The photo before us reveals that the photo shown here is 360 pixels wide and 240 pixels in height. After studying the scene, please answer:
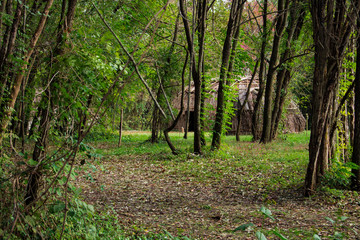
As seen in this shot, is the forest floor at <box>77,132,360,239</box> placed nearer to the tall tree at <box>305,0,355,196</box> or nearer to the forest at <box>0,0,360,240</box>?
the forest at <box>0,0,360,240</box>

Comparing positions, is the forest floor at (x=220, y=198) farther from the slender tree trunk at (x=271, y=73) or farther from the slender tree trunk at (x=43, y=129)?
the slender tree trunk at (x=271, y=73)

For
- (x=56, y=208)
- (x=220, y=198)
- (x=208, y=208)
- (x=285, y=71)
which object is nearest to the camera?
(x=56, y=208)

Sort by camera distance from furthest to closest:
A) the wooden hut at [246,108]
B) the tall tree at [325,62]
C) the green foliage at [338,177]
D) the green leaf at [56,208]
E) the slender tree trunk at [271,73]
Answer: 1. the wooden hut at [246,108]
2. the slender tree trunk at [271,73]
3. the green foliage at [338,177]
4. the tall tree at [325,62]
5. the green leaf at [56,208]

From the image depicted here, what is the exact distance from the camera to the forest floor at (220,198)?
413 centimetres

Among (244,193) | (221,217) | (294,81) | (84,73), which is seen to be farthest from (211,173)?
(294,81)

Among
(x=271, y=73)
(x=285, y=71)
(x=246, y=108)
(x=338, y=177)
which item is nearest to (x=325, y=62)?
(x=338, y=177)

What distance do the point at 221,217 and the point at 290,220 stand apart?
0.97 metres

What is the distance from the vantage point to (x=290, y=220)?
4418mm

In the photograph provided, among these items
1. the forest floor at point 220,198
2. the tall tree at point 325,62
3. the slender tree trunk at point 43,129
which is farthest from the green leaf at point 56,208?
the tall tree at point 325,62

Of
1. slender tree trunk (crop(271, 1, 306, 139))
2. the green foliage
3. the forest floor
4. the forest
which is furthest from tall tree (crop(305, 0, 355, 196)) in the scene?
slender tree trunk (crop(271, 1, 306, 139))

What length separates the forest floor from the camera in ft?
13.5

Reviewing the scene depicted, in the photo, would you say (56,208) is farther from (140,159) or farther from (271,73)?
(271,73)

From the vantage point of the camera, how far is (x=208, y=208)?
17.3 ft

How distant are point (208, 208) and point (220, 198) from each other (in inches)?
28.4
